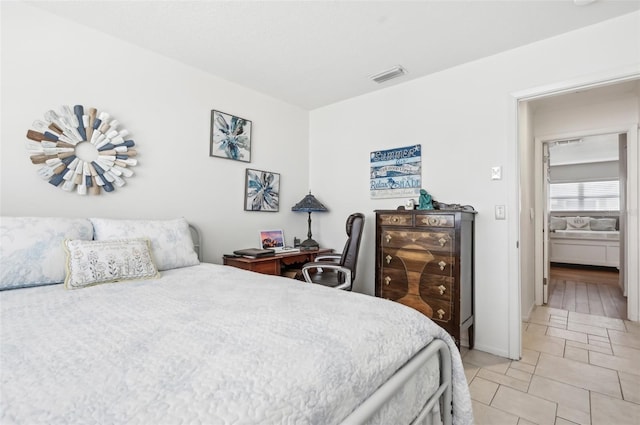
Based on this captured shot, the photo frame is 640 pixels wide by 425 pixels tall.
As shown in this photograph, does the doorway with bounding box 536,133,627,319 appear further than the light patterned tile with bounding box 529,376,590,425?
Yes

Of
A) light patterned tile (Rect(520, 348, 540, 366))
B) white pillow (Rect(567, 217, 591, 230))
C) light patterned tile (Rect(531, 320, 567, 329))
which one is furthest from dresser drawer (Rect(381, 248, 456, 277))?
white pillow (Rect(567, 217, 591, 230))

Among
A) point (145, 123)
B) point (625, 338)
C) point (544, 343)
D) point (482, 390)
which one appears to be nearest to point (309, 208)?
point (145, 123)

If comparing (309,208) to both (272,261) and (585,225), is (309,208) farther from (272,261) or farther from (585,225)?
(585,225)

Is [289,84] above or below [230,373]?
above

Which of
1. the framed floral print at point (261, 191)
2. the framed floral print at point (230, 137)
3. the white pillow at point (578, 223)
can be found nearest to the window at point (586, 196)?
the white pillow at point (578, 223)

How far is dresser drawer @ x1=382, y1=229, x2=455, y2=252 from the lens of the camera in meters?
2.37

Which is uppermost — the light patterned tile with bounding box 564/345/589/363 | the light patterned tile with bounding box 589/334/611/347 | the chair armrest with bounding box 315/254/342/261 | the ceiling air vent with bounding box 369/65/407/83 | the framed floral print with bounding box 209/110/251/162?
the ceiling air vent with bounding box 369/65/407/83

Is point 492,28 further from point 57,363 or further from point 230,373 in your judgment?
point 57,363

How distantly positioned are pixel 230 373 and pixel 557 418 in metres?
1.96

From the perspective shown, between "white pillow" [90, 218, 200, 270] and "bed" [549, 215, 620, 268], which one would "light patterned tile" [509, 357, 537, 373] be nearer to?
"white pillow" [90, 218, 200, 270]

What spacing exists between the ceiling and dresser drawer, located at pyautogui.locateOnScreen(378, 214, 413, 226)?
4.46ft

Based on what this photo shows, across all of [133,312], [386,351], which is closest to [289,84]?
[133,312]

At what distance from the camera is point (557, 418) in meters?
1.70

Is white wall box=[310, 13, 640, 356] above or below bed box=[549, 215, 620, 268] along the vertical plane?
above
